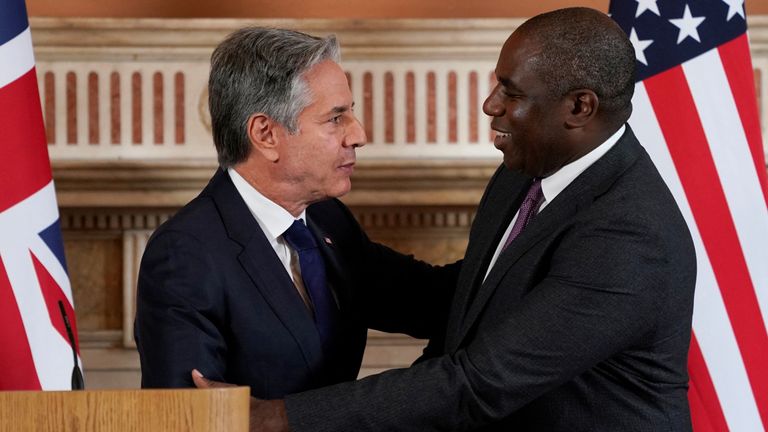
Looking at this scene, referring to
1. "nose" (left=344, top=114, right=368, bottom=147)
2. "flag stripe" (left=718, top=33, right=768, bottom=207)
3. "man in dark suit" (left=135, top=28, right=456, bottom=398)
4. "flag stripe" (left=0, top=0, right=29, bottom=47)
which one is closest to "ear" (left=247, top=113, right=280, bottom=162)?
"man in dark suit" (left=135, top=28, right=456, bottom=398)

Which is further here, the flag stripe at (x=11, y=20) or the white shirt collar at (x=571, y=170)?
the flag stripe at (x=11, y=20)

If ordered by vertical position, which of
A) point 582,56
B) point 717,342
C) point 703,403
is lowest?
point 703,403

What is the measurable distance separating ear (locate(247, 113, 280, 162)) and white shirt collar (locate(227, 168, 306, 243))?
0.07 meters

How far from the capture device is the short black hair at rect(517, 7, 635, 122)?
1.71 meters

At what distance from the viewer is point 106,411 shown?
1.28m

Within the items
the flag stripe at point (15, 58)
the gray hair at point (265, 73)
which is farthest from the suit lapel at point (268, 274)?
the flag stripe at point (15, 58)

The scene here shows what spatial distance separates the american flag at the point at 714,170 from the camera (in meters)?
2.38

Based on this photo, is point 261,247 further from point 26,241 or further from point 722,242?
point 722,242

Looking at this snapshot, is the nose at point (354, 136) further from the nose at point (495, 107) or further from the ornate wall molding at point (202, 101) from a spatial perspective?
the ornate wall molding at point (202, 101)

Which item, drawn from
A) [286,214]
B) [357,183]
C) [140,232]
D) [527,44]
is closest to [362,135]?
[286,214]

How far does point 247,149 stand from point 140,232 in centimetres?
100

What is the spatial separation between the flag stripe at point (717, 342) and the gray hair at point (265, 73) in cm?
85

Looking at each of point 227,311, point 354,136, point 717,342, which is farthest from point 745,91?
point 227,311

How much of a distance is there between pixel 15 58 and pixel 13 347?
59cm
